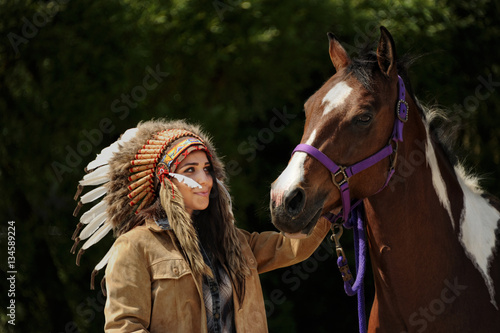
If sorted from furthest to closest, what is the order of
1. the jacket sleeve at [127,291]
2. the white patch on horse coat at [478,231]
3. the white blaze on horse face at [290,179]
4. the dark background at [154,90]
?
the dark background at [154,90] → the white patch on horse coat at [478,231] → the white blaze on horse face at [290,179] → the jacket sleeve at [127,291]

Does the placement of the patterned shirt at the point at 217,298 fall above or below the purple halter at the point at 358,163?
below

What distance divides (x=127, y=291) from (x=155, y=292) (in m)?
0.11

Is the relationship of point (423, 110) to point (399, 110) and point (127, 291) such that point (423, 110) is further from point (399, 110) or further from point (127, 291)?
point (127, 291)

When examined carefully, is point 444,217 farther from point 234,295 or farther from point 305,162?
point 234,295

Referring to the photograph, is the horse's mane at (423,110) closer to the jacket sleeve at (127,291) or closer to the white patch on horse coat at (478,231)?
the white patch on horse coat at (478,231)

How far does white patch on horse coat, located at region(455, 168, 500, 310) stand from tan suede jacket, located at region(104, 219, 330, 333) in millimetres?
969

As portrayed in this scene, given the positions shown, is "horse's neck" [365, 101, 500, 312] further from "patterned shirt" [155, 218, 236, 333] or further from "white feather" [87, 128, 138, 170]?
"white feather" [87, 128, 138, 170]

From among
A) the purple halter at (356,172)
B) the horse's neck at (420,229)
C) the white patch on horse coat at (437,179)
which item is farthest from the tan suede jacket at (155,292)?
the white patch on horse coat at (437,179)

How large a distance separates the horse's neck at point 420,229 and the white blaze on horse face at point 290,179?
404 millimetres

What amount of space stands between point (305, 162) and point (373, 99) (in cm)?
39

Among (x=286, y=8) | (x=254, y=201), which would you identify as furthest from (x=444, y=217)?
(x=286, y=8)

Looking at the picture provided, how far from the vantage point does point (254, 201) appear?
425 cm

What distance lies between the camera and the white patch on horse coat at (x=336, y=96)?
2.50 m

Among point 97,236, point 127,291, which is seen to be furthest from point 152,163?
point 127,291
